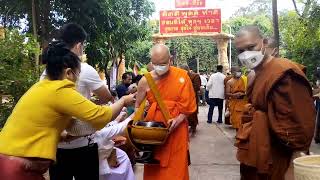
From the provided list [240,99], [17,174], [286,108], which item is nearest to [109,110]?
[17,174]

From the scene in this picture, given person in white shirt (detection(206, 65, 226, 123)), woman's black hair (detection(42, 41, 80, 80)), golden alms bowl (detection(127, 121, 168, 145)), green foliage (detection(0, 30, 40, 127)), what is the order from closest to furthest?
1. woman's black hair (detection(42, 41, 80, 80))
2. golden alms bowl (detection(127, 121, 168, 145))
3. green foliage (detection(0, 30, 40, 127))
4. person in white shirt (detection(206, 65, 226, 123))

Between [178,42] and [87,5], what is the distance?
28.7 meters

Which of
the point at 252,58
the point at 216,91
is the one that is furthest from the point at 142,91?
the point at 216,91

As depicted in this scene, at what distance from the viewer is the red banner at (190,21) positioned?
27656mm

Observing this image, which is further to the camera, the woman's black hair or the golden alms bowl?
the golden alms bowl

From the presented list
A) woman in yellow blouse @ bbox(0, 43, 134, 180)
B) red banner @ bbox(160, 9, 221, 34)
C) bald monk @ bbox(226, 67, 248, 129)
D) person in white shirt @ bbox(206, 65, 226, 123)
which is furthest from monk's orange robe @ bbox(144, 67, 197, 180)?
red banner @ bbox(160, 9, 221, 34)

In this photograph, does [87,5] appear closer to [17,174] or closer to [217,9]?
[17,174]

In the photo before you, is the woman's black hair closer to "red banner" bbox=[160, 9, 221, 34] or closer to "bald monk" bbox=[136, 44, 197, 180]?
"bald monk" bbox=[136, 44, 197, 180]

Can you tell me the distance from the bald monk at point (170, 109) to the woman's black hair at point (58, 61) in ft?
5.04

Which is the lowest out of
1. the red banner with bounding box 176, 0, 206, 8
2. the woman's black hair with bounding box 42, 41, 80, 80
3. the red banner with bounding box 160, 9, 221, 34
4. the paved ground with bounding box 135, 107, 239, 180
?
the paved ground with bounding box 135, 107, 239, 180

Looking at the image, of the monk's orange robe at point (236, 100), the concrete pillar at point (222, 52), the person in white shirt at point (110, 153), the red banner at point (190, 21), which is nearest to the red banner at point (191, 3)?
the red banner at point (190, 21)

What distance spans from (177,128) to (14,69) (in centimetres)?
314

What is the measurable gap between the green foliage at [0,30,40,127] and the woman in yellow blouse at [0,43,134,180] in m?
3.40

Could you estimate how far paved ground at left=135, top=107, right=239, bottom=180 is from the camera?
659 cm
